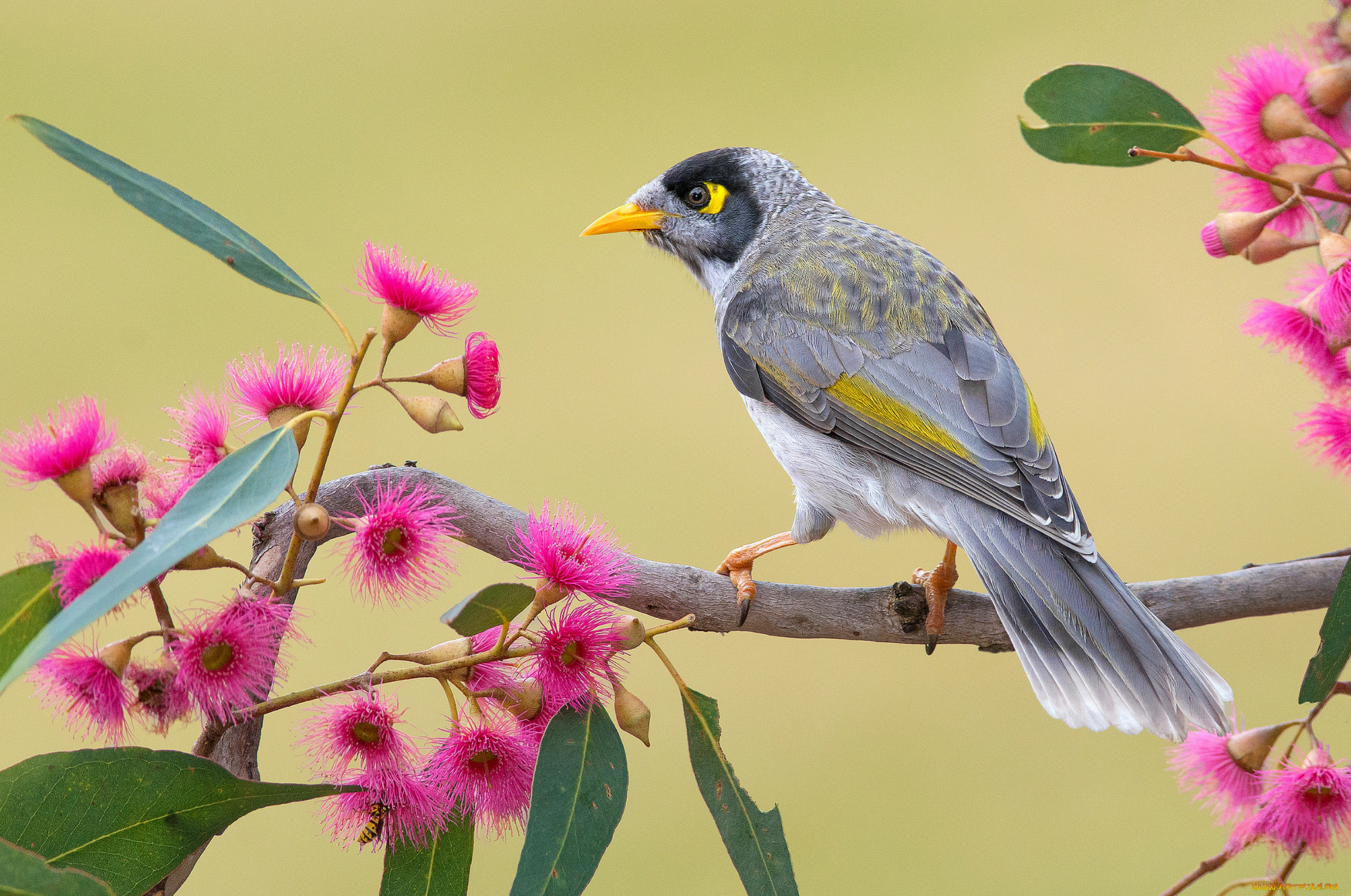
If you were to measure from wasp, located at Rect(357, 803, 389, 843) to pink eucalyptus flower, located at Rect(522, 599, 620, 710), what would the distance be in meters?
0.15

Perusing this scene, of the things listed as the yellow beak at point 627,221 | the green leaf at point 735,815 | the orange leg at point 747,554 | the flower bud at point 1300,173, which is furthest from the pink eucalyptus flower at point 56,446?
the yellow beak at point 627,221

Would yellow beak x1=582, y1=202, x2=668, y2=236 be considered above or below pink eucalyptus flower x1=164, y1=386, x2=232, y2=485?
above

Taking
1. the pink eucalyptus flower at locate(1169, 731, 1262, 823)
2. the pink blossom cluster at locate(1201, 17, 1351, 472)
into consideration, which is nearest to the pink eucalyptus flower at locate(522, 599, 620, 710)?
the pink eucalyptus flower at locate(1169, 731, 1262, 823)

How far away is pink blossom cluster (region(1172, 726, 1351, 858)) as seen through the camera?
866 millimetres

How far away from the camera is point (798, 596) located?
1.09 metres

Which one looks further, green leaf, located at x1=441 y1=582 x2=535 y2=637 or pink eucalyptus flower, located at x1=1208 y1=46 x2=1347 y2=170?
pink eucalyptus flower, located at x1=1208 y1=46 x2=1347 y2=170

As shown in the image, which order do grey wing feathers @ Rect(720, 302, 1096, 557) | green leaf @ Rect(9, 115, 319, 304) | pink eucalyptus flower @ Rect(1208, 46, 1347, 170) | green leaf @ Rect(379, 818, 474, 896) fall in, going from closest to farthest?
green leaf @ Rect(9, 115, 319, 304)
green leaf @ Rect(379, 818, 474, 896)
pink eucalyptus flower @ Rect(1208, 46, 1347, 170)
grey wing feathers @ Rect(720, 302, 1096, 557)

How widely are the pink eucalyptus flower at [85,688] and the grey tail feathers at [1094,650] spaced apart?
2.72 ft

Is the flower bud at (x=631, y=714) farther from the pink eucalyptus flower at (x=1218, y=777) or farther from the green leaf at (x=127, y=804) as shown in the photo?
the pink eucalyptus flower at (x=1218, y=777)

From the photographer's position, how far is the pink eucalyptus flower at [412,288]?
0.74 meters

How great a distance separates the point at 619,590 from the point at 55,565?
0.40 meters

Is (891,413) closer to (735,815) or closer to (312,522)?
(735,815)

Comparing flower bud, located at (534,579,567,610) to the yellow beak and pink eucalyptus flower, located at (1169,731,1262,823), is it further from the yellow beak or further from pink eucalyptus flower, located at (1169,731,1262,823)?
the yellow beak

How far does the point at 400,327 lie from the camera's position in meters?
0.75
